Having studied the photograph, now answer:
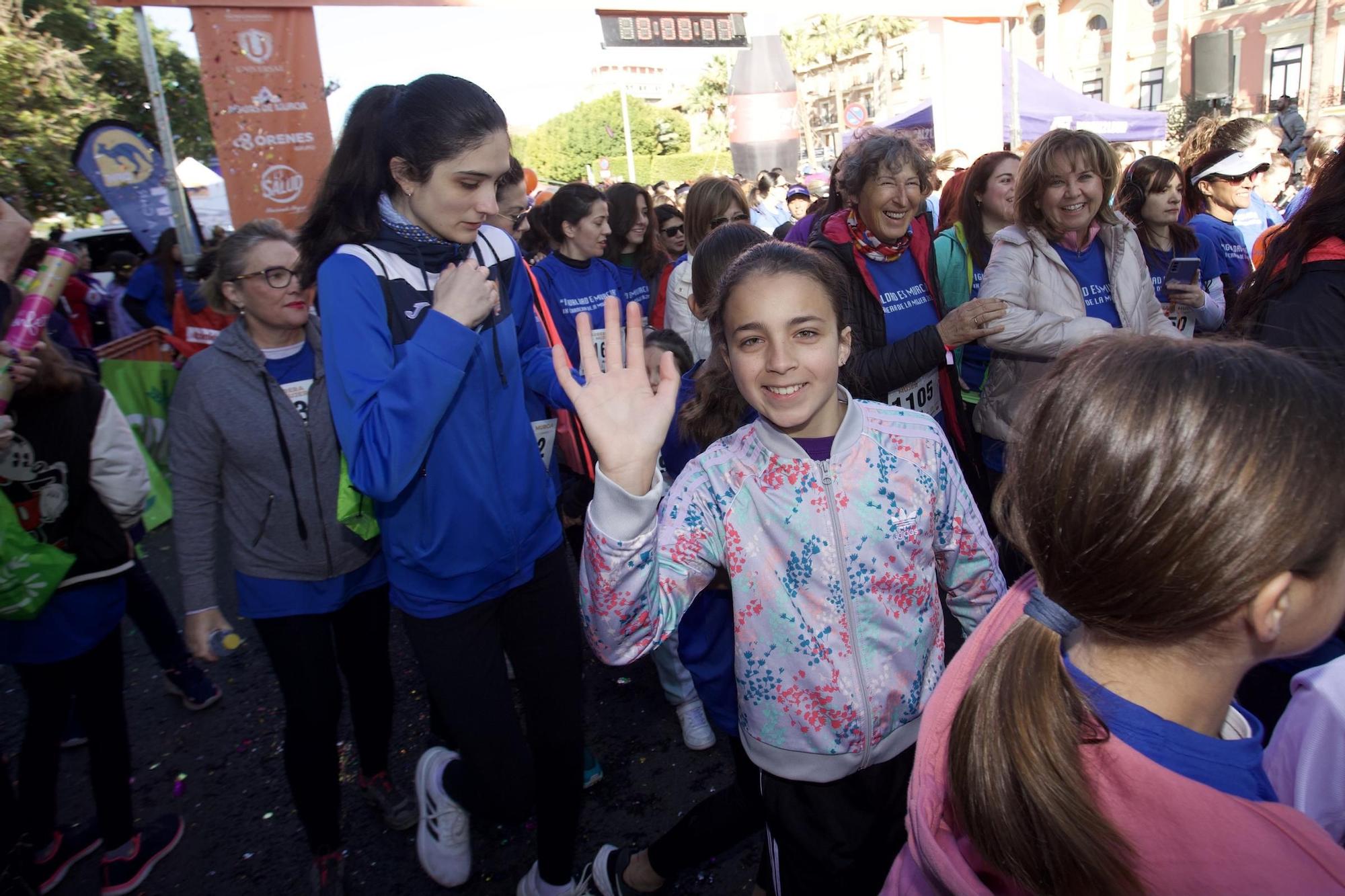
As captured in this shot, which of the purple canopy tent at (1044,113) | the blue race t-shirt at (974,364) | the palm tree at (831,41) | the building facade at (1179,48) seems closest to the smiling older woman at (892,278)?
the blue race t-shirt at (974,364)

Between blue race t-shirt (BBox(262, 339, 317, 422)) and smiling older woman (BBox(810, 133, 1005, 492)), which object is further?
smiling older woman (BBox(810, 133, 1005, 492))

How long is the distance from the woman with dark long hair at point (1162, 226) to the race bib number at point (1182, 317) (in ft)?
0.90

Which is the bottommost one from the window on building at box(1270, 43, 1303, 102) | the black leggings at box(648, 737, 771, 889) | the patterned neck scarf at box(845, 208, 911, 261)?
the black leggings at box(648, 737, 771, 889)

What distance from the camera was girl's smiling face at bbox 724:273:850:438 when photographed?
176cm

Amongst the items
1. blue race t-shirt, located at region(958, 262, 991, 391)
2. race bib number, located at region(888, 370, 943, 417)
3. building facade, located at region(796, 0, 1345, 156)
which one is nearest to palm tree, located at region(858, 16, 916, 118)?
building facade, located at region(796, 0, 1345, 156)

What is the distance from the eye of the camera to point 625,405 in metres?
1.42

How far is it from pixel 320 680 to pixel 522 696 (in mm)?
631

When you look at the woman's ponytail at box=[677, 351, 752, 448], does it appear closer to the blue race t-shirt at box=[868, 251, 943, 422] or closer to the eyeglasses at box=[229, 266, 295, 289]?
the blue race t-shirt at box=[868, 251, 943, 422]

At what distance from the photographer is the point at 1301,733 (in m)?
1.27

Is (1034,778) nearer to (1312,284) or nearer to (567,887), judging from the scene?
(1312,284)

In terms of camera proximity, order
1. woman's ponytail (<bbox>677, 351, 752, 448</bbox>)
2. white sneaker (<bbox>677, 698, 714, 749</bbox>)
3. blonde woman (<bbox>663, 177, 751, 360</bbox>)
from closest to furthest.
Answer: woman's ponytail (<bbox>677, 351, 752, 448</bbox>) < white sneaker (<bbox>677, 698, 714, 749</bbox>) < blonde woman (<bbox>663, 177, 751, 360</bbox>)

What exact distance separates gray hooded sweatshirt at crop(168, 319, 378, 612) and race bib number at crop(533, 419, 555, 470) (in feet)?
1.93

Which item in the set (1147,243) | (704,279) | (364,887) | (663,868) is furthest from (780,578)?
(1147,243)

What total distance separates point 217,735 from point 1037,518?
374 centimetres
